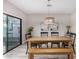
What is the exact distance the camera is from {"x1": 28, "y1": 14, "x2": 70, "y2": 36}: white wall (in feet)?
37.3

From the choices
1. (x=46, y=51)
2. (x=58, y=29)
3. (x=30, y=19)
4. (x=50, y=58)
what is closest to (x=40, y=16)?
(x=30, y=19)

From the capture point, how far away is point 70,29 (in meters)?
11.2

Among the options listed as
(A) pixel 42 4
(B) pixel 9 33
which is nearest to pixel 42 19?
(A) pixel 42 4

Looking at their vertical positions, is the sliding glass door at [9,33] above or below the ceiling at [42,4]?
below

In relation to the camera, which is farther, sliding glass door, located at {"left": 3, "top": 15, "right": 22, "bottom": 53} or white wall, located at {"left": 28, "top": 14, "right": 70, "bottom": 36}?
white wall, located at {"left": 28, "top": 14, "right": 70, "bottom": 36}

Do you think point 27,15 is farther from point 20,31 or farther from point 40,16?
point 20,31

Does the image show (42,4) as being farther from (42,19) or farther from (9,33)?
(42,19)

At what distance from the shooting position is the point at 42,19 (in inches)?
452

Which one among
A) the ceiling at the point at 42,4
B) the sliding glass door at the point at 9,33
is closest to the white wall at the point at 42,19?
the sliding glass door at the point at 9,33

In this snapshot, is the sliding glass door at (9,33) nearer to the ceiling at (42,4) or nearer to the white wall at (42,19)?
the ceiling at (42,4)

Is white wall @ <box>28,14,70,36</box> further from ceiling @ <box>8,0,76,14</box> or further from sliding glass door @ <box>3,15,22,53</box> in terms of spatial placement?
ceiling @ <box>8,0,76,14</box>

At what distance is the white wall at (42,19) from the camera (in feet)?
37.3

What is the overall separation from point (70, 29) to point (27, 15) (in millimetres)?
3954

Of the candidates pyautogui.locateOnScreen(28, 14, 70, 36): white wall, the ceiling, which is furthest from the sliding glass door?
pyautogui.locateOnScreen(28, 14, 70, 36): white wall
